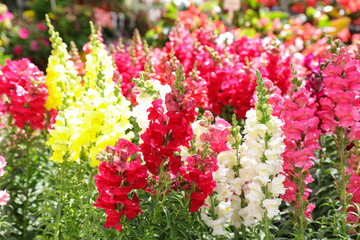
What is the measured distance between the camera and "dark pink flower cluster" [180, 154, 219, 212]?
91.7 inches

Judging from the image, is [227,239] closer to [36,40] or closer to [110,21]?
[36,40]

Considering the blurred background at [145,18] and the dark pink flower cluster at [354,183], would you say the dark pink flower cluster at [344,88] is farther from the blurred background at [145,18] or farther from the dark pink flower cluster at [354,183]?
the blurred background at [145,18]

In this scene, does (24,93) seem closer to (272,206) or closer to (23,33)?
(272,206)

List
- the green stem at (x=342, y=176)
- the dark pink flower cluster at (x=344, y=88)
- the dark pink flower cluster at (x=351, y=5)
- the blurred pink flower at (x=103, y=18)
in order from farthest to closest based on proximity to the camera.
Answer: the blurred pink flower at (x=103, y=18)
the dark pink flower cluster at (x=351, y=5)
the green stem at (x=342, y=176)
the dark pink flower cluster at (x=344, y=88)

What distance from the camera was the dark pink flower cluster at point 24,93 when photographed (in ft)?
10.8

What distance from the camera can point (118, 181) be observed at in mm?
2146

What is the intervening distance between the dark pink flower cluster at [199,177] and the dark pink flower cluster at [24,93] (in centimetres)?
142

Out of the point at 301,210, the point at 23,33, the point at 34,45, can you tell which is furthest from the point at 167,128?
the point at 23,33

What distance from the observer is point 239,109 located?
3572 millimetres

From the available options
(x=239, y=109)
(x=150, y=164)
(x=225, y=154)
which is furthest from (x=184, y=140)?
(x=239, y=109)

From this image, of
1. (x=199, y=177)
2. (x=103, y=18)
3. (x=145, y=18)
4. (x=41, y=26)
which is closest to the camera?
(x=199, y=177)

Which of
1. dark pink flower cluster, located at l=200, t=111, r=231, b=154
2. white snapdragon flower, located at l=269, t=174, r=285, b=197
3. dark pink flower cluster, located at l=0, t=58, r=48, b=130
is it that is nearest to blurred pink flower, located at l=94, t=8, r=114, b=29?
dark pink flower cluster, located at l=0, t=58, r=48, b=130

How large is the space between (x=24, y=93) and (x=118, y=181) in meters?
1.46

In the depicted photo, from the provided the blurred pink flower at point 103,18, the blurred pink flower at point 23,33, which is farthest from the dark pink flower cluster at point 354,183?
the blurred pink flower at point 103,18
